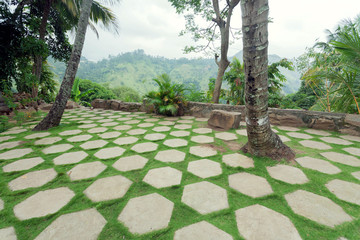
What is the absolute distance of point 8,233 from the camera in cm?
85

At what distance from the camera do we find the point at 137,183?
132cm

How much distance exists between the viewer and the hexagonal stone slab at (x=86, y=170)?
1406 mm

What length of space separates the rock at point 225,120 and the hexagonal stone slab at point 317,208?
1.85 meters

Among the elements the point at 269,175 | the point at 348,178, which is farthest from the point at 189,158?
the point at 348,178

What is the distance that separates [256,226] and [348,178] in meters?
1.21

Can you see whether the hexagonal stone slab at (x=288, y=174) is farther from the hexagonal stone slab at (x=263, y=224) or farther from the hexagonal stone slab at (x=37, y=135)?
the hexagonal stone slab at (x=37, y=135)

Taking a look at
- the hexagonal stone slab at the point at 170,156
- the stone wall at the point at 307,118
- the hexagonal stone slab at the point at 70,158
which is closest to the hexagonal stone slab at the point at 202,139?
the hexagonal stone slab at the point at 170,156

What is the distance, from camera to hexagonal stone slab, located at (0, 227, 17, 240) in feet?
2.72

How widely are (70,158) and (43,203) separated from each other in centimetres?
78

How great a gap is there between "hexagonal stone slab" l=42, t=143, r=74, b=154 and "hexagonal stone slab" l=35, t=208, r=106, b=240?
4.44 feet

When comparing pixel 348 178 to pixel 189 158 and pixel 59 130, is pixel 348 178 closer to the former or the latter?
pixel 189 158

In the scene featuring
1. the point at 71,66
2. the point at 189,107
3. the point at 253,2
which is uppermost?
the point at 253,2

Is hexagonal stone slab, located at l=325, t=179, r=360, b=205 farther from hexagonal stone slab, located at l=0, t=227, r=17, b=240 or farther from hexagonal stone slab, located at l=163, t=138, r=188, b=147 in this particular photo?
hexagonal stone slab, located at l=0, t=227, r=17, b=240

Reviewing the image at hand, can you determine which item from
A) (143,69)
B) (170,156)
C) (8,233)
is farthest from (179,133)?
(143,69)
